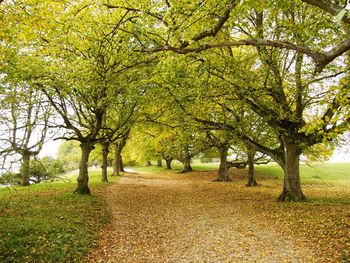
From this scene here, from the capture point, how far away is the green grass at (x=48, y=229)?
8773 millimetres

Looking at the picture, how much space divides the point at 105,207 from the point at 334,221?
466 inches

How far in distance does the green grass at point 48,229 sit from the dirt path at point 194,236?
680 millimetres

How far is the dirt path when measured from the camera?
9359mm

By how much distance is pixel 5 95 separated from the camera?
54.9 feet

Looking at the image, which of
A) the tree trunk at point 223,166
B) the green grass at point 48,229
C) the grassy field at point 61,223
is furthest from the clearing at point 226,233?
the tree trunk at point 223,166

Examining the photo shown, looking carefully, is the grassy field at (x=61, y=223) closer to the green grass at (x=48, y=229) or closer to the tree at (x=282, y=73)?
the green grass at (x=48, y=229)

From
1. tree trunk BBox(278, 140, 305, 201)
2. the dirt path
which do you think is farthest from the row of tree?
the dirt path

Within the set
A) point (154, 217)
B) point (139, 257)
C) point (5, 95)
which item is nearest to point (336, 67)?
point (154, 217)

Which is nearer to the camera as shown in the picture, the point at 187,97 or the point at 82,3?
the point at 82,3

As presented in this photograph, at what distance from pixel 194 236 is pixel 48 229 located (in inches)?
218

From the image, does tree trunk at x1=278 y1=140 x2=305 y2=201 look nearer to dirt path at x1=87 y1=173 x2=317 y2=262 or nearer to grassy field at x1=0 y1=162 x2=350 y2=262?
grassy field at x1=0 y1=162 x2=350 y2=262

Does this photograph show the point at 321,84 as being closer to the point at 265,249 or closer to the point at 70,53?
the point at 265,249

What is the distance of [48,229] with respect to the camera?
1077 centimetres

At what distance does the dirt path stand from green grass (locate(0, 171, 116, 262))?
0.68 m
